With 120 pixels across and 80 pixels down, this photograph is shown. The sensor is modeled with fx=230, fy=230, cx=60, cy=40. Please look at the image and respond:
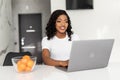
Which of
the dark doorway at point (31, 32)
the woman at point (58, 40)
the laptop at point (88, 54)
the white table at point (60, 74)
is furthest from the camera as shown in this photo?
the dark doorway at point (31, 32)

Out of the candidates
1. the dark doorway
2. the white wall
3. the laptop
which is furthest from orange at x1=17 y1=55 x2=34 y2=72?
the dark doorway

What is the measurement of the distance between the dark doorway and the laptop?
5.65m

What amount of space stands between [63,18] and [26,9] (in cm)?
499

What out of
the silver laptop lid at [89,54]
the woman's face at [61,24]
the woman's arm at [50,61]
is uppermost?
the woman's face at [61,24]

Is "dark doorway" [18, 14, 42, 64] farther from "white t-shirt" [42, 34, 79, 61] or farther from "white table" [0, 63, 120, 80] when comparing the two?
"white table" [0, 63, 120, 80]

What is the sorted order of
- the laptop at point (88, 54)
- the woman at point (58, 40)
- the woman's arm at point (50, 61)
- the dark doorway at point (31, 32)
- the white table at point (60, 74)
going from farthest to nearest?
the dark doorway at point (31, 32), the woman at point (58, 40), the woman's arm at point (50, 61), the laptop at point (88, 54), the white table at point (60, 74)

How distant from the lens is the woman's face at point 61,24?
2555mm

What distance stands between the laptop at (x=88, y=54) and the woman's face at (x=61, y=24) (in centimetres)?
73

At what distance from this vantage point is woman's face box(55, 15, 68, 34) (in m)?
2.55

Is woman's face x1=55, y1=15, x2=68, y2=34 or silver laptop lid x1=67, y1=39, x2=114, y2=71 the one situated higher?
woman's face x1=55, y1=15, x2=68, y2=34

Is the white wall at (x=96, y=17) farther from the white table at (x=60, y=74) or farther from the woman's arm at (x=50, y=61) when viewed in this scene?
the white table at (x=60, y=74)

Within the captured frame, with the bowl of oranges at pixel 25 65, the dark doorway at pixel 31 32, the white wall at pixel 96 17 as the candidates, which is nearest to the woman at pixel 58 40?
the bowl of oranges at pixel 25 65

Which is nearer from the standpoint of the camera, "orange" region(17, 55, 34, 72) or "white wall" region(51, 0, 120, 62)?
"orange" region(17, 55, 34, 72)

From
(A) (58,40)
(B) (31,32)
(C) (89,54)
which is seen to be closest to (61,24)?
(A) (58,40)
